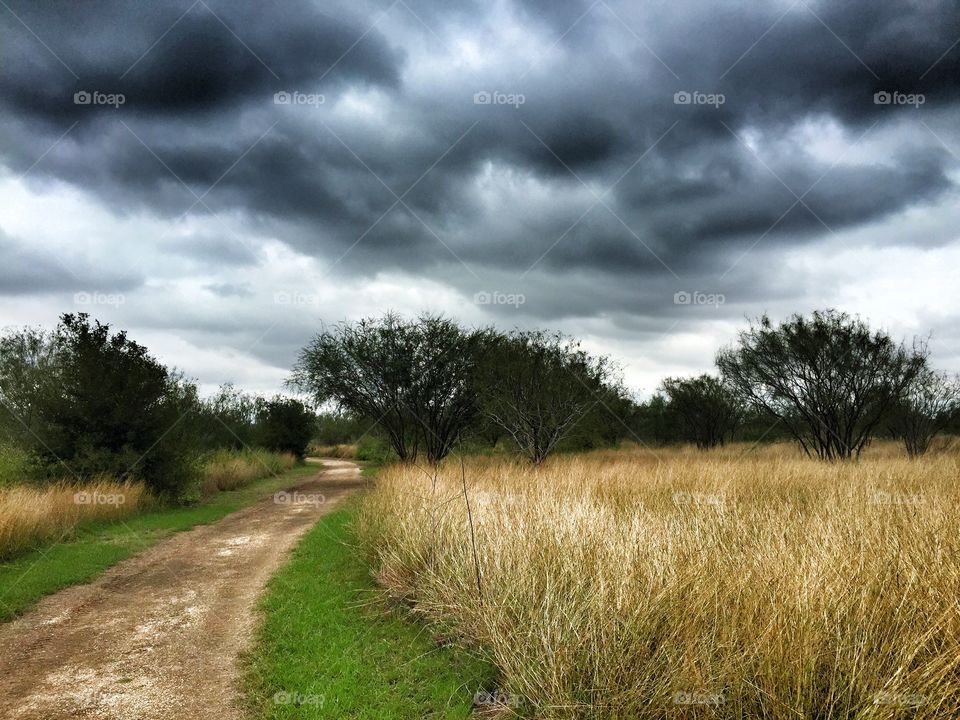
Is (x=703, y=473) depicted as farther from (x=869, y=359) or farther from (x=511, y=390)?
(x=869, y=359)

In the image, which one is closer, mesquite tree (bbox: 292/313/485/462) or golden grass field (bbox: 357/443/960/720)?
golden grass field (bbox: 357/443/960/720)

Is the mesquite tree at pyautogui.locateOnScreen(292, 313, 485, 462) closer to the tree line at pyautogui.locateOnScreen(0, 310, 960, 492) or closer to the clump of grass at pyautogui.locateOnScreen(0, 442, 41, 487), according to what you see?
the tree line at pyautogui.locateOnScreen(0, 310, 960, 492)

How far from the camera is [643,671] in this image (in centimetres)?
384

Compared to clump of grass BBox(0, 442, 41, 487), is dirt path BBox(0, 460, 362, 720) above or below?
below

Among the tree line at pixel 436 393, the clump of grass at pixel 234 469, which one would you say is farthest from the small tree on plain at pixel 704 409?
the clump of grass at pixel 234 469

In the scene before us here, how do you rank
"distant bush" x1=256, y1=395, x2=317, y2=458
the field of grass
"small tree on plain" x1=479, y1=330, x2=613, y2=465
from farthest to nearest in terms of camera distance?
"distant bush" x1=256, y1=395, x2=317, y2=458 → "small tree on plain" x1=479, y1=330, x2=613, y2=465 → the field of grass

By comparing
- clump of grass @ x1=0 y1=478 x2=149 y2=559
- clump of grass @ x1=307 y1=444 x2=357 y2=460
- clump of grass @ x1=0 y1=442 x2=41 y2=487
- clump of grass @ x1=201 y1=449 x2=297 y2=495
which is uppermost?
clump of grass @ x1=0 y1=442 x2=41 y2=487

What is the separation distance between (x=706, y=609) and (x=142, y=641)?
19.2 ft

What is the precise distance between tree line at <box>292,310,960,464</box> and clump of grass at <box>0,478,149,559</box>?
38.0 feet

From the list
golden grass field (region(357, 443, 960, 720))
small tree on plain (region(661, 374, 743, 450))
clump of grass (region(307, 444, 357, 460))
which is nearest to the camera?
golden grass field (region(357, 443, 960, 720))

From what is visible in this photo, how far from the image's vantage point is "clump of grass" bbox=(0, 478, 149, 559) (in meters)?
9.96

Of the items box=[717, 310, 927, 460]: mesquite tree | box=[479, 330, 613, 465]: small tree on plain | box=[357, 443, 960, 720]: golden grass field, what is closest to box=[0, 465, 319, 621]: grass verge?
box=[357, 443, 960, 720]: golden grass field

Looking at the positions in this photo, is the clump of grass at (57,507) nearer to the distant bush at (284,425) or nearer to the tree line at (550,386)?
the tree line at (550,386)

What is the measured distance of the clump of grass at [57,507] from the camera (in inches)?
392
